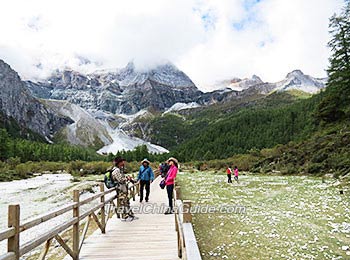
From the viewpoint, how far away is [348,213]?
12.3 m

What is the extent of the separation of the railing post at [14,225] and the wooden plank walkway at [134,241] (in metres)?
2.71

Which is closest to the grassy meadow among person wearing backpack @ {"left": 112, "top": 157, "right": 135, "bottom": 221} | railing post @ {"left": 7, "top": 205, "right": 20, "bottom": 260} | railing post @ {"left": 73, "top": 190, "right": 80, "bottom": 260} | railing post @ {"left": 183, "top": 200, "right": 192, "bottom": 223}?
person wearing backpack @ {"left": 112, "top": 157, "right": 135, "bottom": 221}

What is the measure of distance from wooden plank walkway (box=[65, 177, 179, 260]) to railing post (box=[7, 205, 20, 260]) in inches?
107

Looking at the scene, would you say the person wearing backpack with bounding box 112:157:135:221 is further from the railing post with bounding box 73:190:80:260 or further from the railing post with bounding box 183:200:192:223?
the railing post with bounding box 183:200:192:223

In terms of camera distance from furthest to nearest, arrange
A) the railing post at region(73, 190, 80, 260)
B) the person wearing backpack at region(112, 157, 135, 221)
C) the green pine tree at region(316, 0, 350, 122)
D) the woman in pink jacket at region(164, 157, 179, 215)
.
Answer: the green pine tree at region(316, 0, 350, 122), the woman in pink jacket at region(164, 157, 179, 215), the person wearing backpack at region(112, 157, 135, 221), the railing post at region(73, 190, 80, 260)

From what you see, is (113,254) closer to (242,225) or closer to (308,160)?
(242,225)

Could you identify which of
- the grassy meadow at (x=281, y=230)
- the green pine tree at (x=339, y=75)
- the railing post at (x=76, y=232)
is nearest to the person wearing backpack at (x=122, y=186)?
the grassy meadow at (x=281, y=230)

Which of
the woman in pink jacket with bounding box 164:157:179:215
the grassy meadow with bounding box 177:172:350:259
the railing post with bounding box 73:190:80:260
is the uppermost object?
the woman in pink jacket with bounding box 164:157:179:215

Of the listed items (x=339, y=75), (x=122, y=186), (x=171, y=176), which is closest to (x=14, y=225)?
(x=122, y=186)

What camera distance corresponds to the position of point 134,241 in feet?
28.0

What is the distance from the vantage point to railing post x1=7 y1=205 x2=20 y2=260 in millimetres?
4528

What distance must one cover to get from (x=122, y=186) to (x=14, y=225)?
6.79m

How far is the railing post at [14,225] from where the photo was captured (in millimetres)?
4528

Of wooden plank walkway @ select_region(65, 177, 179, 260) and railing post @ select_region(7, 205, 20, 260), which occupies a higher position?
railing post @ select_region(7, 205, 20, 260)
